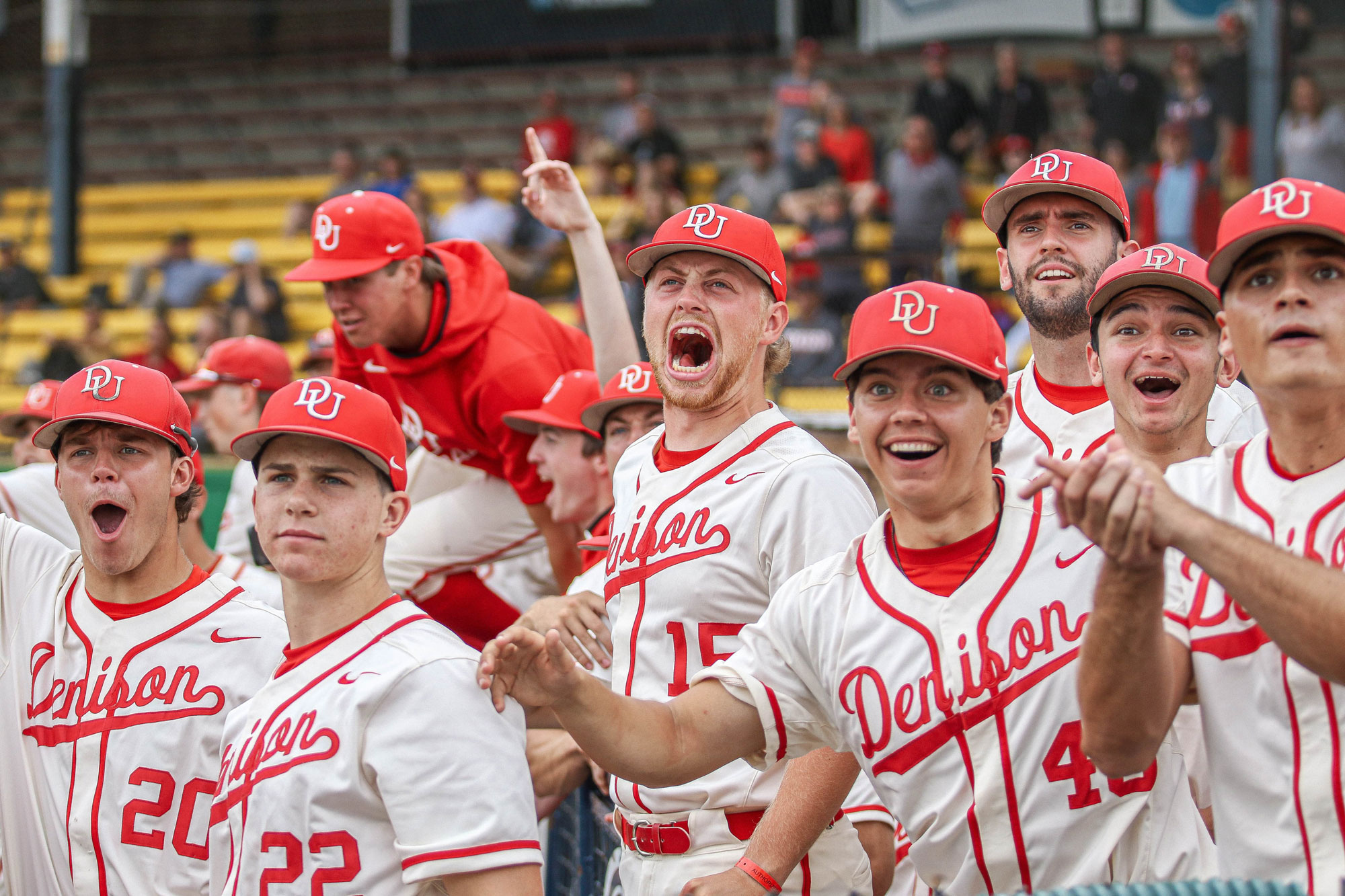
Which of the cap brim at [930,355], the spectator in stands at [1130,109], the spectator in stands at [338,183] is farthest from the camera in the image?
the spectator in stands at [338,183]

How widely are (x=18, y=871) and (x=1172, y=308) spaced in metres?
3.14

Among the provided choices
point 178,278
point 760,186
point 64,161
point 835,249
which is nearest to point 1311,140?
point 835,249

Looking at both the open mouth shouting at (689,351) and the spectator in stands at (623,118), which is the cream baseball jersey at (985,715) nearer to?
the open mouth shouting at (689,351)

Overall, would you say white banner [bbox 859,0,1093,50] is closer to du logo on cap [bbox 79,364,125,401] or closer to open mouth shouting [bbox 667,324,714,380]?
open mouth shouting [bbox 667,324,714,380]

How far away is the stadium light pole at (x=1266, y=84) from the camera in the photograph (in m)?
9.49

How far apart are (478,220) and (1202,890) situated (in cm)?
1133

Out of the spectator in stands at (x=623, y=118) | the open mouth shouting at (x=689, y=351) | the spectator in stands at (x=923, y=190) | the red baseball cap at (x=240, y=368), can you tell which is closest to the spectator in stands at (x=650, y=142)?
the spectator in stands at (x=623, y=118)

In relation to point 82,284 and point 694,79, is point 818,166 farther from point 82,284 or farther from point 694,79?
point 82,284

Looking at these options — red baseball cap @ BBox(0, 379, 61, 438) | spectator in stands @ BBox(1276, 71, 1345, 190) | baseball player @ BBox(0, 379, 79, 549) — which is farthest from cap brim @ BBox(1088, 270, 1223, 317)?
spectator in stands @ BBox(1276, 71, 1345, 190)

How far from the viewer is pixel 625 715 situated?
2822 mm

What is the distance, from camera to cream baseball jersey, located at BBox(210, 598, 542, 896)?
9.36ft

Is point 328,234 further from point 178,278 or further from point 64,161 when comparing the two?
point 64,161

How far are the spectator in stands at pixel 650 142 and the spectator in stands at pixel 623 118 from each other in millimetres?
247

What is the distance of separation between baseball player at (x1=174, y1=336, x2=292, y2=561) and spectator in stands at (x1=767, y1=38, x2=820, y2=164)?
257 inches
